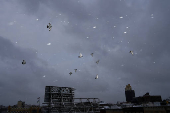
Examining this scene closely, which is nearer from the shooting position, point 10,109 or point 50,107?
point 10,109

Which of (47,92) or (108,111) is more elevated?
(47,92)

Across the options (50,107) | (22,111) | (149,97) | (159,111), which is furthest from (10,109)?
(149,97)

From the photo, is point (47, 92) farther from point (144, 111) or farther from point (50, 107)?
point (144, 111)

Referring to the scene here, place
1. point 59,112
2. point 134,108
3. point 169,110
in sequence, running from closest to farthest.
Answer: point 59,112
point 169,110
point 134,108

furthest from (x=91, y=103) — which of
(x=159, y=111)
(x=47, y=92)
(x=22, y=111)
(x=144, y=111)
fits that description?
(x=159, y=111)

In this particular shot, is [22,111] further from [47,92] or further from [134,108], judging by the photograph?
[134,108]

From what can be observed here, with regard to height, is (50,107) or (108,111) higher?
(50,107)

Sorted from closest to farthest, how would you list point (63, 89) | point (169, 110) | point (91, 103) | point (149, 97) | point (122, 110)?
point (91, 103) → point (63, 89) → point (169, 110) → point (122, 110) → point (149, 97)

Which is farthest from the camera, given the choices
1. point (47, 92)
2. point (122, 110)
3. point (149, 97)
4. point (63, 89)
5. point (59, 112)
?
point (149, 97)

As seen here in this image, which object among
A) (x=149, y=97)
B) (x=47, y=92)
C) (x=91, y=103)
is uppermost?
(x=47, y=92)
